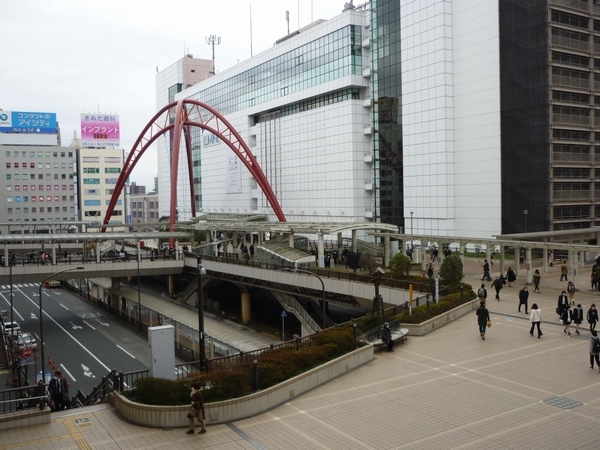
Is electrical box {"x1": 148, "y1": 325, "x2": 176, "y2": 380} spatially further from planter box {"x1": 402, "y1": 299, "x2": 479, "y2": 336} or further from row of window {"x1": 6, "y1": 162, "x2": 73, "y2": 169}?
row of window {"x1": 6, "y1": 162, "x2": 73, "y2": 169}

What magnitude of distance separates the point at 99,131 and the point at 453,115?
9898 cm

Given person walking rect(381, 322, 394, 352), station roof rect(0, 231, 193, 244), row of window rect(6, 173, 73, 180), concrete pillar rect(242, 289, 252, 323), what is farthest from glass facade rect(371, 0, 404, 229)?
row of window rect(6, 173, 73, 180)

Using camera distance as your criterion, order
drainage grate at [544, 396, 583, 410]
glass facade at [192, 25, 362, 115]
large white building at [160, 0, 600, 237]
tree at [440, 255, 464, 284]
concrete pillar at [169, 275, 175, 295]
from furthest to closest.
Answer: glass facade at [192, 25, 362, 115] < concrete pillar at [169, 275, 175, 295] < large white building at [160, 0, 600, 237] < tree at [440, 255, 464, 284] < drainage grate at [544, 396, 583, 410]

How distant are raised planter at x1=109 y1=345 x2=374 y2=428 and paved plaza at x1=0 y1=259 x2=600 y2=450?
0.82 ft

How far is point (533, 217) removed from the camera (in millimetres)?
55438

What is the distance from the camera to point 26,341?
4044cm

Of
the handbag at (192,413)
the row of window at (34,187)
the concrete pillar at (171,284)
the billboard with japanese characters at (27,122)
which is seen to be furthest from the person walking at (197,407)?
the billboard with japanese characters at (27,122)

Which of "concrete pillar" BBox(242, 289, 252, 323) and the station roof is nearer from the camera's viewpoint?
"concrete pillar" BBox(242, 289, 252, 323)

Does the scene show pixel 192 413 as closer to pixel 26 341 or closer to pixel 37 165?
pixel 26 341

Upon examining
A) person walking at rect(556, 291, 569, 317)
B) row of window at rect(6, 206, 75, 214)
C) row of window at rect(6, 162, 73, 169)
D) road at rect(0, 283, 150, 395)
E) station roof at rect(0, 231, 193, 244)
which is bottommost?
road at rect(0, 283, 150, 395)

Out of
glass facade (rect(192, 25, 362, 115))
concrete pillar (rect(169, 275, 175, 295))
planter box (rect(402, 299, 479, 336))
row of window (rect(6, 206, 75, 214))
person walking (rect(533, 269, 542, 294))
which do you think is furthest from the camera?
row of window (rect(6, 206, 75, 214))

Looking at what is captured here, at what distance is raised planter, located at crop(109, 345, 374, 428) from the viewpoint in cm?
1516

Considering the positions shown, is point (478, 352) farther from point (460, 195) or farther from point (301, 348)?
point (460, 195)

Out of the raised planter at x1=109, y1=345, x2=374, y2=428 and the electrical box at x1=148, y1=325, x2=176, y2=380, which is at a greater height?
the electrical box at x1=148, y1=325, x2=176, y2=380
